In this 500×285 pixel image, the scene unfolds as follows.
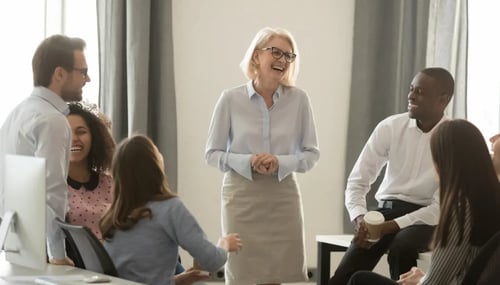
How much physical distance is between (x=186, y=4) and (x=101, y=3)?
2.07 ft

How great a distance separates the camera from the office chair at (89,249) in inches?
114

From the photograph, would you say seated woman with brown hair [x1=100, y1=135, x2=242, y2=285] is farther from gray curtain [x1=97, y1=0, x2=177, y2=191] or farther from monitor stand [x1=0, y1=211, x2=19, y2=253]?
gray curtain [x1=97, y1=0, x2=177, y2=191]

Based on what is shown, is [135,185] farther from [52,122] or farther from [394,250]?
[394,250]

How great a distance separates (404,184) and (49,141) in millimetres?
1799

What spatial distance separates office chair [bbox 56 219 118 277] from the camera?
114 inches

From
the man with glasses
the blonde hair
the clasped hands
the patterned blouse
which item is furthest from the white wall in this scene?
the man with glasses

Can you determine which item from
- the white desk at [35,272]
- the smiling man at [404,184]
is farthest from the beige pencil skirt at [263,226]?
the white desk at [35,272]

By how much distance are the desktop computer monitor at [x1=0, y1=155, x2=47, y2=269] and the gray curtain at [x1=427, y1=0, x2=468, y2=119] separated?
3129mm

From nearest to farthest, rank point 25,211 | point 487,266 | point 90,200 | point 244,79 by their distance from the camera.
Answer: point 487,266, point 25,211, point 90,200, point 244,79

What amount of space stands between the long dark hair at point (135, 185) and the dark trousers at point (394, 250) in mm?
1265

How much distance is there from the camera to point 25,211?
2.78m

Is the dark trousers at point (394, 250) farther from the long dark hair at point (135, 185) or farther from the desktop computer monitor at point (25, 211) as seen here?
the desktop computer monitor at point (25, 211)

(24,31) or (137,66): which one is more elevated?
(24,31)

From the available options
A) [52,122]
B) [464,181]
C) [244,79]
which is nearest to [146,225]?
[52,122]
